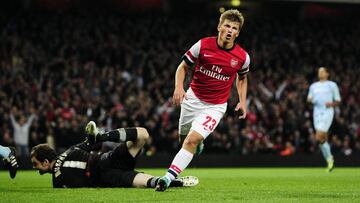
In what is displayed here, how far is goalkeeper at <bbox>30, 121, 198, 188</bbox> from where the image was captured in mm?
9758

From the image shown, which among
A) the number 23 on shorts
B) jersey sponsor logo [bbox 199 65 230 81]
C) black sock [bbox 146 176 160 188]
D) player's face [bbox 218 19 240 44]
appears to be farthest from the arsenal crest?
black sock [bbox 146 176 160 188]

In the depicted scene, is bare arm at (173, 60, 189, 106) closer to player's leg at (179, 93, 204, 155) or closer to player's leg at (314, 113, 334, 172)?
player's leg at (179, 93, 204, 155)

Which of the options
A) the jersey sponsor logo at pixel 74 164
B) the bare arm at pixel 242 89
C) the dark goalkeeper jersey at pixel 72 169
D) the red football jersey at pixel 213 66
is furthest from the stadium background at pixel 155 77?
the jersey sponsor logo at pixel 74 164

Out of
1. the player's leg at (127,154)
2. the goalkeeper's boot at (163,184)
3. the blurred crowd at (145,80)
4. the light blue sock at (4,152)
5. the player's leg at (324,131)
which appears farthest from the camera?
the blurred crowd at (145,80)

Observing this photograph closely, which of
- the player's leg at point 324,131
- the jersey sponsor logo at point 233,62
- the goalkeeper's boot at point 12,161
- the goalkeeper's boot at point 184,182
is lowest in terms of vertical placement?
the player's leg at point 324,131

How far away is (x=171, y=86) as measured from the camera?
2478cm

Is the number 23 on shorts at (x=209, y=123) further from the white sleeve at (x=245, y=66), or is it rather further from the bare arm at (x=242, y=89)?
the white sleeve at (x=245, y=66)

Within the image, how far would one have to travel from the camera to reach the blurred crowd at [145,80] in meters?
21.2

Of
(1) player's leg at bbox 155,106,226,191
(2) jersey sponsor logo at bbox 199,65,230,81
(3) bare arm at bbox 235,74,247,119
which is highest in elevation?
(2) jersey sponsor logo at bbox 199,65,230,81

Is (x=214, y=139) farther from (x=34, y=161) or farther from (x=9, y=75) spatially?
(x=34, y=161)

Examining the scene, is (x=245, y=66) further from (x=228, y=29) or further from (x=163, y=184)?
(x=163, y=184)

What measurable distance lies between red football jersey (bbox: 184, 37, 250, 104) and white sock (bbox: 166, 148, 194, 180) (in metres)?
1.05

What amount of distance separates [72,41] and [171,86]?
4.34 m

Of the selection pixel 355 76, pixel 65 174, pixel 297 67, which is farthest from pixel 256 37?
pixel 65 174
